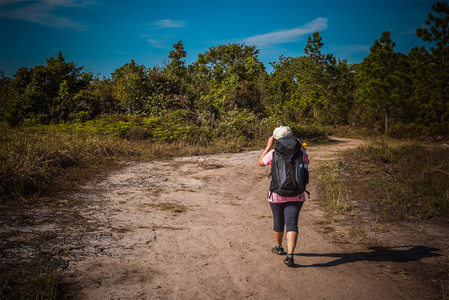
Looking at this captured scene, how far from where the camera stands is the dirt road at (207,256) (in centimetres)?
319

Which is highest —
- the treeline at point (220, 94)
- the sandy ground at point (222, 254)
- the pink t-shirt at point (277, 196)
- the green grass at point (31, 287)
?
the treeline at point (220, 94)

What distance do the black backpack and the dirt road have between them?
3.59 feet

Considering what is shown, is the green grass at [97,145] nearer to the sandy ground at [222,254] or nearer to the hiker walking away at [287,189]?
the sandy ground at [222,254]

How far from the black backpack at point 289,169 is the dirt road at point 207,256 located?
1.09 metres

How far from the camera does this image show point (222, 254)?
4.14 meters

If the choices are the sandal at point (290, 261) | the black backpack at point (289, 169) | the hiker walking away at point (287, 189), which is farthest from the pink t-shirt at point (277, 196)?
the sandal at point (290, 261)

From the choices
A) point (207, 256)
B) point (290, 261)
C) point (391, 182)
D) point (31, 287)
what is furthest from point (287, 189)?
point (391, 182)

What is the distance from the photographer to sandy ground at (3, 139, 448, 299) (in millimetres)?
3205

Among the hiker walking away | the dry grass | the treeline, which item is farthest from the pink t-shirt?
the treeline

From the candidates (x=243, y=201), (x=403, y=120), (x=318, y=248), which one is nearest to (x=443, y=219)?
(x=318, y=248)

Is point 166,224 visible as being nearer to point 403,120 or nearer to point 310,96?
point 403,120

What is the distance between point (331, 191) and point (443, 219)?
244 cm

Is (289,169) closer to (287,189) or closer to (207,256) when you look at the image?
(287,189)

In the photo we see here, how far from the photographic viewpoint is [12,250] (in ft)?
12.0
